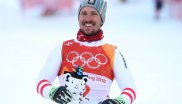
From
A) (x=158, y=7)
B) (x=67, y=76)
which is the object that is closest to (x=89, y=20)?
(x=67, y=76)

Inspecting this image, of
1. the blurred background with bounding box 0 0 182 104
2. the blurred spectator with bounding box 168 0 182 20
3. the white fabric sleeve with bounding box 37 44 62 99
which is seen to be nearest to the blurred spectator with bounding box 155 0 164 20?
the blurred background with bounding box 0 0 182 104

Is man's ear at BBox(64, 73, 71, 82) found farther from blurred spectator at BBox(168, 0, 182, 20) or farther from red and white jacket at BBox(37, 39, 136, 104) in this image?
blurred spectator at BBox(168, 0, 182, 20)

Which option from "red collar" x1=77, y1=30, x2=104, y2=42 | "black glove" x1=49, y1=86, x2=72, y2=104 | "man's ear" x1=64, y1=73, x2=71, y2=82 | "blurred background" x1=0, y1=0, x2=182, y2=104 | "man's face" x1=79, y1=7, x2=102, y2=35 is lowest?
"blurred background" x1=0, y1=0, x2=182, y2=104

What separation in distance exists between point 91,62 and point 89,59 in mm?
24

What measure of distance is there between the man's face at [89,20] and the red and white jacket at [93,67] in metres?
0.09

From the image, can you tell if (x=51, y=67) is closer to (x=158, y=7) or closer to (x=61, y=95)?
(x=61, y=95)

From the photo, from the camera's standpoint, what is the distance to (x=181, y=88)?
6.25 metres

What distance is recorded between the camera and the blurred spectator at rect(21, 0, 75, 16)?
13391mm

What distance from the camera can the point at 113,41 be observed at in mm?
9727

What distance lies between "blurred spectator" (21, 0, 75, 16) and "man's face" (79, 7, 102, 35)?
10.1 m

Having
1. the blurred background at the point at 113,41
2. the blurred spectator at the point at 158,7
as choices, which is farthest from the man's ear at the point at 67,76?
the blurred spectator at the point at 158,7

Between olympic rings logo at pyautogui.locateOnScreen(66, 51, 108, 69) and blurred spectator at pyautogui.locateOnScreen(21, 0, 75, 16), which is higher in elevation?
olympic rings logo at pyautogui.locateOnScreen(66, 51, 108, 69)

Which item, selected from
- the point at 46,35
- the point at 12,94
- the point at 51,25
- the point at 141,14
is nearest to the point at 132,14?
the point at 141,14

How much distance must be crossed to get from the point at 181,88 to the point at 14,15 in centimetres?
828
